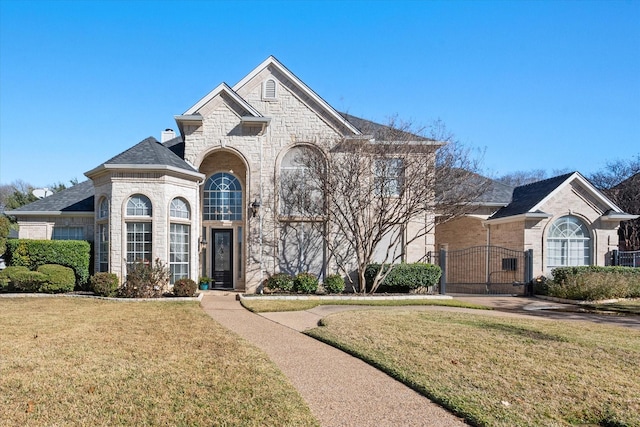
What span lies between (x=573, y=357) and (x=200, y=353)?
6304 mm

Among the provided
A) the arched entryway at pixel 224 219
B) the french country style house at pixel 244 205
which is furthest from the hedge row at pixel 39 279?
the arched entryway at pixel 224 219

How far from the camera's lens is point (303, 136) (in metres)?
18.5

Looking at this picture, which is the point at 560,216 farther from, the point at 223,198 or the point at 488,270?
the point at 223,198

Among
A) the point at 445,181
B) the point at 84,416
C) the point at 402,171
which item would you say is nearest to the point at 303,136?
the point at 402,171

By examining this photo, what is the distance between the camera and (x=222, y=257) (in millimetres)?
19219

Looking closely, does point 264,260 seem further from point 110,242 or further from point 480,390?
point 480,390

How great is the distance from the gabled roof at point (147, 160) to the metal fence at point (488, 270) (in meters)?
11.2

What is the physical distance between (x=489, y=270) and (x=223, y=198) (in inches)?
511

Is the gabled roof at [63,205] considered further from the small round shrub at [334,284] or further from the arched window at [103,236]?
the small round shrub at [334,284]

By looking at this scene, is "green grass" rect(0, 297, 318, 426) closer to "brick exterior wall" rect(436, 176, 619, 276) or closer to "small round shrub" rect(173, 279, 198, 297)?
"small round shrub" rect(173, 279, 198, 297)

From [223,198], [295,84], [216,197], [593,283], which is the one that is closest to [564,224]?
[593,283]

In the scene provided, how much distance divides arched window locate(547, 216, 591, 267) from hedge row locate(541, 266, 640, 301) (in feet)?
3.87

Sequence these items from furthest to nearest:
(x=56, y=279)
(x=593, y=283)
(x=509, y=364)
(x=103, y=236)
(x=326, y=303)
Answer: (x=103, y=236), (x=593, y=283), (x=56, y=279), (x=326, y=303), (x=509, y=364)

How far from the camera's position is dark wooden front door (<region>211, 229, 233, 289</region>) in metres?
19.1
